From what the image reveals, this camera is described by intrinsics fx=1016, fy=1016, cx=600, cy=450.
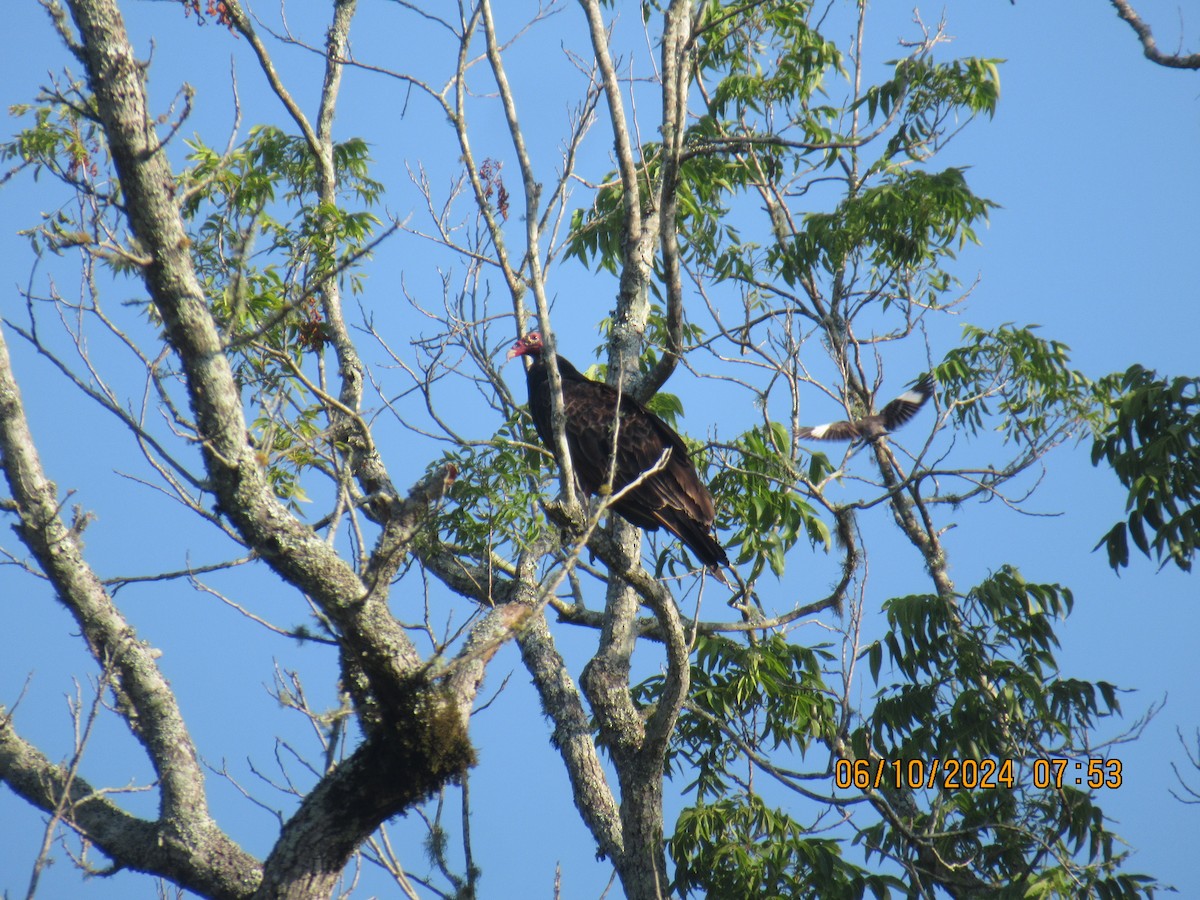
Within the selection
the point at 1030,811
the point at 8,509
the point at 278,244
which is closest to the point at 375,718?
the point at 8,509

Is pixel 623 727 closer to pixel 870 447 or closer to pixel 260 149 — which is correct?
pixel 870 447

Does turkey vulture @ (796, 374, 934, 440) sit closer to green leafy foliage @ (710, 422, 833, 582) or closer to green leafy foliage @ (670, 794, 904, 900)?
green leafy foliage @ (710, 422, 833, 582)

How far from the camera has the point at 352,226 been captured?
4.56 metres

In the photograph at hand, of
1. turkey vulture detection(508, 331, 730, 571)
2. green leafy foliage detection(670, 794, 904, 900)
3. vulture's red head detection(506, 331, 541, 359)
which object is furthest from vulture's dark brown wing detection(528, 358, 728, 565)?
green leafy foliage detection(670, 794, 904, 900)

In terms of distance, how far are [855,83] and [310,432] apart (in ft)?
11.4

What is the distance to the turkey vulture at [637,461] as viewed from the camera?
4.13m
